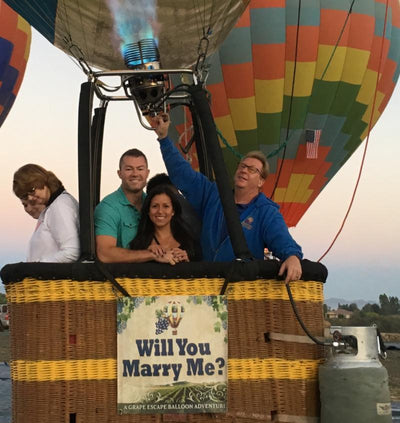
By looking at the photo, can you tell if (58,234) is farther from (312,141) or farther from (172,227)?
(312,141)

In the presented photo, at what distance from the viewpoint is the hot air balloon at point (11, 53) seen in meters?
12.8

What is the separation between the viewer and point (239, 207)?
2.78 meters

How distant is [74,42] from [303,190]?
32.9 feet

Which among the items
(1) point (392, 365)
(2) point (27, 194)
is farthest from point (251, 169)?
(1) point (392, 365)

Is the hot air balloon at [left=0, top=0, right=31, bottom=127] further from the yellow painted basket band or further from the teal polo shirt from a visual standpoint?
the yellow painted basket band

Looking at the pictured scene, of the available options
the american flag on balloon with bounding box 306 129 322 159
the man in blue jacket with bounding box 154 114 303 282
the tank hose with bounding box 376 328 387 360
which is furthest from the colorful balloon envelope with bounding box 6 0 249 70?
the american flag on balloon with bounding box 306 129 322 159

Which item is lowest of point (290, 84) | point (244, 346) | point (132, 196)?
point (244, 346)

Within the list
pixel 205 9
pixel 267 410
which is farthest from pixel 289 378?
pixel 205 9

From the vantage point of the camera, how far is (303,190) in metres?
12.7

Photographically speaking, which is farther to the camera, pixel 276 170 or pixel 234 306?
pixel 276 170

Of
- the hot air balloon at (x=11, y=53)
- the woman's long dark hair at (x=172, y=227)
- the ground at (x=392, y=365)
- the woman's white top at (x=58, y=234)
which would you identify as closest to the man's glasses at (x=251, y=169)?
the woman's long dark hair at (x=172, y=227)

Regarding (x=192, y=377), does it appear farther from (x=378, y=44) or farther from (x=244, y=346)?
(x=378, y=44)

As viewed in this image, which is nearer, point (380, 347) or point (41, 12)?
point (380, 347)

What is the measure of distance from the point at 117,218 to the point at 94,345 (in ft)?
1.72
